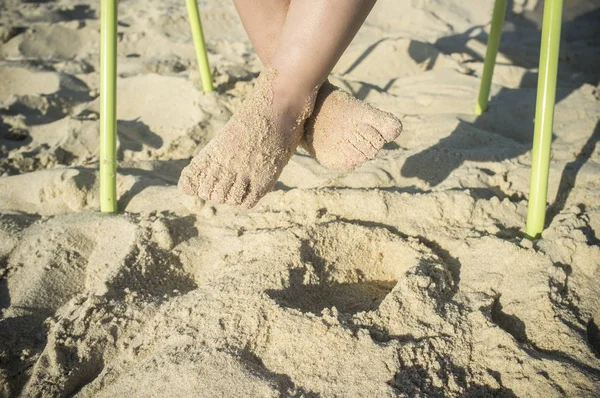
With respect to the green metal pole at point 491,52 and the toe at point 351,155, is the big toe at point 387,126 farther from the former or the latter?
the green metal pole at point 491,52

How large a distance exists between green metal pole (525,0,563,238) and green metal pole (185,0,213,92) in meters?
1.42

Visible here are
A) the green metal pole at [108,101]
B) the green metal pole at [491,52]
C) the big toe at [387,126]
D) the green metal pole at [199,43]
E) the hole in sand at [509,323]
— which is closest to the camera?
the hole in sand at [509,323]

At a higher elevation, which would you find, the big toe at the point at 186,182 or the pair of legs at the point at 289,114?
the pair of legs at the point at 289,114

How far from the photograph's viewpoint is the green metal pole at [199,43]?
76.2 inches

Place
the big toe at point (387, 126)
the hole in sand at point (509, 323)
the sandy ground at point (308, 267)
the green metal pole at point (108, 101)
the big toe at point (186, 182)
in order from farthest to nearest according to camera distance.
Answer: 1. the green metal pole at point (108, 101)
2. the big toe at point (387, 126)
3. the big toe at point (186, 182)
4. the hole in sand at point (509, 323)
5. the sandy ground at point (308, 267)

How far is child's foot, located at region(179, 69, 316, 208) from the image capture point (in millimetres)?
1054

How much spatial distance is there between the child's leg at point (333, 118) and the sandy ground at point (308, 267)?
7.3 inches

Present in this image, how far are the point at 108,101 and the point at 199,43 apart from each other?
861 millimetres

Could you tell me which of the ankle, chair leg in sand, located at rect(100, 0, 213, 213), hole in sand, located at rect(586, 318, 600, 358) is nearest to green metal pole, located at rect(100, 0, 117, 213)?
chair leg in sand, located at rect(100, 0, 213, 213)

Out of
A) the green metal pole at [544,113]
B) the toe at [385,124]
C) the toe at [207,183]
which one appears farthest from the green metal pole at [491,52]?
the toe at [207,183]

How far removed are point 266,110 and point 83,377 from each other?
71 centimetres

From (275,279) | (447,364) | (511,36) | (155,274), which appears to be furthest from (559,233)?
(511,36)

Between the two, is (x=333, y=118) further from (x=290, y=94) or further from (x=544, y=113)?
(x=544, y=113)

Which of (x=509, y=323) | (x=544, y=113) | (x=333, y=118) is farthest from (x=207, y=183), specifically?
(x=544, y=113)
